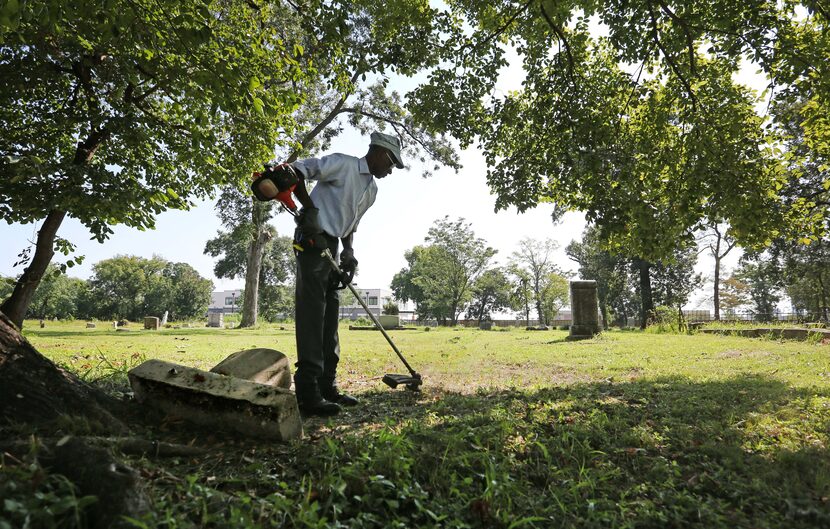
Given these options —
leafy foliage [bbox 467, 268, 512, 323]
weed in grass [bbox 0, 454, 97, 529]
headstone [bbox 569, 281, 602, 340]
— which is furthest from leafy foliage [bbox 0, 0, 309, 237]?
leafy foliage [bbox 467, 268, 512, 323]

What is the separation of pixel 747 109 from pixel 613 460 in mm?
6744

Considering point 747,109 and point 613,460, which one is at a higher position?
point 747,109

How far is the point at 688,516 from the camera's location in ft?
5.95

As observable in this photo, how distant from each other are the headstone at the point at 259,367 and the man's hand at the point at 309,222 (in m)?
1.31

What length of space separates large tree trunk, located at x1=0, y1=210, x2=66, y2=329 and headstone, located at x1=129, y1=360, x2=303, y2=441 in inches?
232

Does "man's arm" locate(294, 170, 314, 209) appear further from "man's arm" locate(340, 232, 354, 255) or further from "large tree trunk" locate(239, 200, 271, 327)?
"large tree trunk" locate(239, 200, 271, 327)

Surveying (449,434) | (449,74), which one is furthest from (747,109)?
(449,434)

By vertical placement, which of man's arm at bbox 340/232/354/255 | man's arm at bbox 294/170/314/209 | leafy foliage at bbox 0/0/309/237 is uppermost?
leafy foliage at bbox 0/0/309/237

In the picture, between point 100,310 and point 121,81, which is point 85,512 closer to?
point 121,81

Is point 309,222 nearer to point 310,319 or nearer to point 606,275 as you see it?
point 310,319

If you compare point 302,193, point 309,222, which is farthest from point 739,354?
point 302,193

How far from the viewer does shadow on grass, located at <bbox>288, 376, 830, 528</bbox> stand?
1.82 metres

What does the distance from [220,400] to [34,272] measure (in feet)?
23.0

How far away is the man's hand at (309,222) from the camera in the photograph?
134 inches
